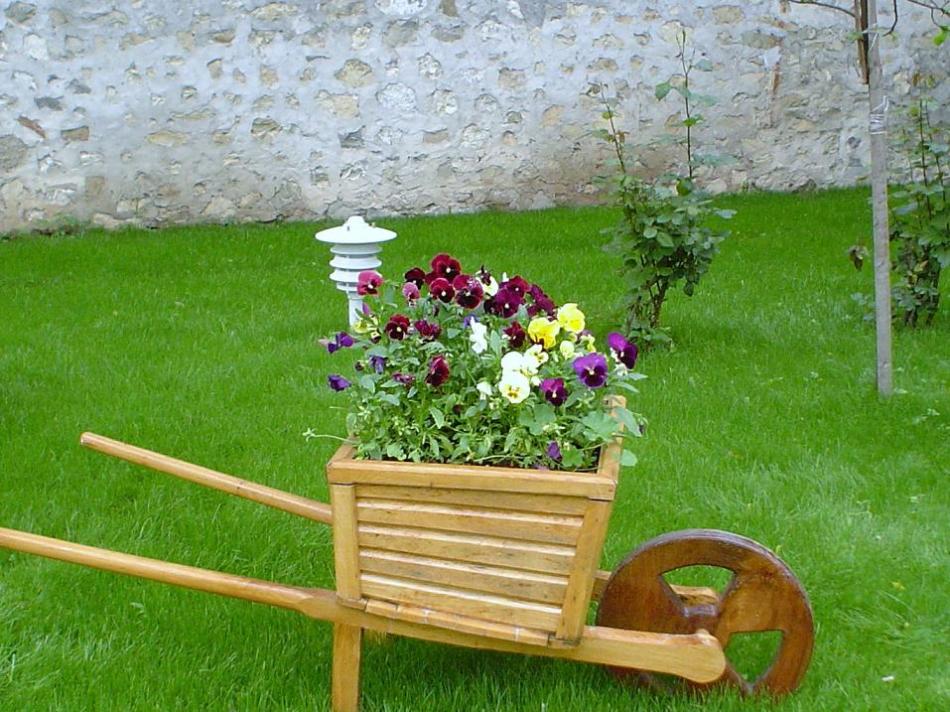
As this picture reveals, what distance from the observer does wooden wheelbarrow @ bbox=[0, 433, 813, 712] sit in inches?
87.7

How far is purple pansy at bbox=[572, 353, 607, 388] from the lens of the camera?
92.4 inches

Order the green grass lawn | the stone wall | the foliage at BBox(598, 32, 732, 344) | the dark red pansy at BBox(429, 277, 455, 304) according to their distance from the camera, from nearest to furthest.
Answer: the dark red pansy at BBox(429, 277, 455, 304) < the green grass lawn < the foliage at BBox(598, 32, 732, 344) < the stone wall

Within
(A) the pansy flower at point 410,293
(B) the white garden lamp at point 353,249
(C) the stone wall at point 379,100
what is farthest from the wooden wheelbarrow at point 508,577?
(C) the stone wall at point 379,100

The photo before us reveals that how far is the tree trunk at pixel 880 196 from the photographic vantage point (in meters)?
4.34

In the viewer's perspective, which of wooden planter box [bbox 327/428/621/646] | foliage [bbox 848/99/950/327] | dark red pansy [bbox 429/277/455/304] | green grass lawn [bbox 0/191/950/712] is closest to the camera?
wooden planter box [bbox 327/428/621/646]

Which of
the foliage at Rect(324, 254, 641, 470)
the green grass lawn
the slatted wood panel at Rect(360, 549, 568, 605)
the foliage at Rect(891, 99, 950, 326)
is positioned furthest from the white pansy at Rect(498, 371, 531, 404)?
the foliage at Rect(891, 99, 950, 326)

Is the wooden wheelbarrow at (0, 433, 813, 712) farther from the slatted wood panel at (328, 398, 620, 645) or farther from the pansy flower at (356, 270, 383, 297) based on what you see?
the pansy flower at (356, 270, 383, 297)

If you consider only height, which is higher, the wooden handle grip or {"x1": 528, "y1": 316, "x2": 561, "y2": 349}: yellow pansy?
{"x1": 528, "y1": 316, "x2": 561, "y2": 349}: yellow pansy

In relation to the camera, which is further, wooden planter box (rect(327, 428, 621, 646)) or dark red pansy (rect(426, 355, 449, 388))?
dark red pansy (rect(426, 355, 449, 388))

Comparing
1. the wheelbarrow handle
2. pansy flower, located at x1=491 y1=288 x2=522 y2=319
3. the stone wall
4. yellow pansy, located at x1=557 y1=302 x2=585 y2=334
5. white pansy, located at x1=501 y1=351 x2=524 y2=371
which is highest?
the stone wall

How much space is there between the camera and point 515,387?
2.32 metres

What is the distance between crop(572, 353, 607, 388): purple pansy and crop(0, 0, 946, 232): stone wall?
688 centimetres

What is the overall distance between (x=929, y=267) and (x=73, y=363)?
403 cm

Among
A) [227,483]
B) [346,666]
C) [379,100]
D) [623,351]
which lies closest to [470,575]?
[346,666]
